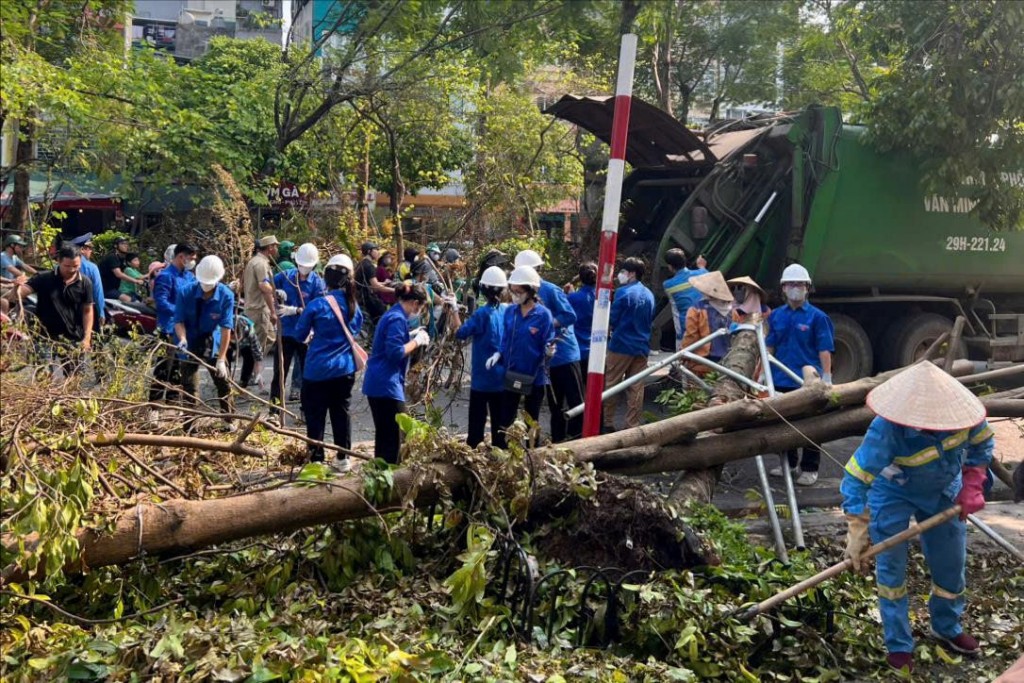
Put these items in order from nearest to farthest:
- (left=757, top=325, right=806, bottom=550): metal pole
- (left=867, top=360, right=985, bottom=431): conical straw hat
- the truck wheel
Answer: (left=867, top=360, right=985, bottom=431): conical straw hat < (left=757, top=325, right=806, bottom=550): metal pole < the truck wheel

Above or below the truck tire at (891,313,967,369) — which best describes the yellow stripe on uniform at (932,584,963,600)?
below

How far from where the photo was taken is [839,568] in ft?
14.7

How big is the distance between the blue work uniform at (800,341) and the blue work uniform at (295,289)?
4024mm

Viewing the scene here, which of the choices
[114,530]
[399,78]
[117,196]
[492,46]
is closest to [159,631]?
[114,530]

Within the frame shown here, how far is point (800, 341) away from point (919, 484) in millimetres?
3214

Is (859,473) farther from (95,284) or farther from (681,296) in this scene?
(95,284)

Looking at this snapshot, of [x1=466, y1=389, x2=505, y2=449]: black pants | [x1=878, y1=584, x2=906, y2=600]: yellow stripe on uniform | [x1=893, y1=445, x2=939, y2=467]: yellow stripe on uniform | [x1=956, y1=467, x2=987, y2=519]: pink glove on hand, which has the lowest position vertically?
[x1=878, y1=584, x2=906, y2=600]: yellow stripe on uniform

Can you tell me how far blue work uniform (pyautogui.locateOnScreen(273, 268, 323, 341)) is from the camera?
9.80 m

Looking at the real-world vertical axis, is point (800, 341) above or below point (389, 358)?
above

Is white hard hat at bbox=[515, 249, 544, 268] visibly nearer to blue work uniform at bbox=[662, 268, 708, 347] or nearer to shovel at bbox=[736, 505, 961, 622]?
blue work uniform at bbox=[662, 268, 708, 347]

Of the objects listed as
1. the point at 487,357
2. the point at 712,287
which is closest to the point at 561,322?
the point at 487,357

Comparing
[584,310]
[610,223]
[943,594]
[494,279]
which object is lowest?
[943,594]

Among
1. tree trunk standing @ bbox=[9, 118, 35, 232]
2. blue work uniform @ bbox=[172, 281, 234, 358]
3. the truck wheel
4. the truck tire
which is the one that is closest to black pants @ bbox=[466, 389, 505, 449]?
blue work uniform @ bbox=[172, 281, 234, 358]

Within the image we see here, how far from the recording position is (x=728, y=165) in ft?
35.5
